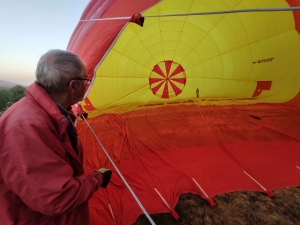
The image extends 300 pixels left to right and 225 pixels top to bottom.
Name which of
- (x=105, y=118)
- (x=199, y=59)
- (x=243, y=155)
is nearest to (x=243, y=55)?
(x=199, y=59)

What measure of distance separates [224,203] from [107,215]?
81cm

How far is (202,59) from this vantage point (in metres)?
3.55

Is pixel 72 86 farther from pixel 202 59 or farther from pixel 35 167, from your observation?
pixel 202 59

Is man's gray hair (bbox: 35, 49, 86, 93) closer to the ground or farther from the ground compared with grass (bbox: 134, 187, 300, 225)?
farther from the ground

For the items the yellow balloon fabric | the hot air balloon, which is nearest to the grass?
the hot air balloon

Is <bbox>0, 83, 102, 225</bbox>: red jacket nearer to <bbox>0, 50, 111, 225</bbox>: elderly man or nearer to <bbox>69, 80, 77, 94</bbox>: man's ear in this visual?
<bbox>0, 50, 111, 225</bbox>: elderly man

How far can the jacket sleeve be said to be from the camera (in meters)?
0.71

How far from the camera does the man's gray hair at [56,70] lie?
89cm

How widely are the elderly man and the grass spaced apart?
697 millimetres

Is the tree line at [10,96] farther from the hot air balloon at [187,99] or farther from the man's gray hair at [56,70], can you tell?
the man's gray hair at [56,70]

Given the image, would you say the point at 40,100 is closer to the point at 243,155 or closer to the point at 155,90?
the point at 243,155

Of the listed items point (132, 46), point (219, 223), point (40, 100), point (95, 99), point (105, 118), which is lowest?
point (219, 223)

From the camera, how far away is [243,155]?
81.3 inches

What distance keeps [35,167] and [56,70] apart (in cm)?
41
